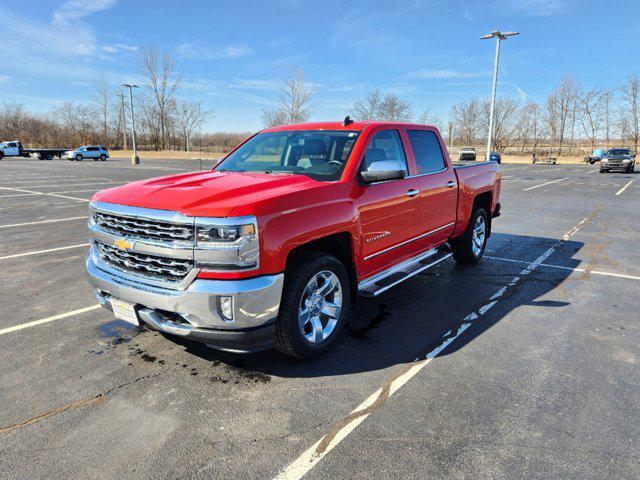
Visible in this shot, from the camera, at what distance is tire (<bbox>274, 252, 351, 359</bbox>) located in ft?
10.8

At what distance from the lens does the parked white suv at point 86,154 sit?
49031 mm

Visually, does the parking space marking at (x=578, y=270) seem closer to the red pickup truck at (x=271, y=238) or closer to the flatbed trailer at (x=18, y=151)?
the red pickup truck at (x=271, y=238)

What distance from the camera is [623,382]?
3324 mm

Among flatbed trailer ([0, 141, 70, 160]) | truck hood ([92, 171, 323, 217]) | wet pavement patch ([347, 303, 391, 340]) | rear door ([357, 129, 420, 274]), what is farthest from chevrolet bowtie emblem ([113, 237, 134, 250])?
flatbed trailer ([0, 141, 70, 160])

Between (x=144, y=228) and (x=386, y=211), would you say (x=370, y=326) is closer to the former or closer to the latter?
(x=386, y=211)

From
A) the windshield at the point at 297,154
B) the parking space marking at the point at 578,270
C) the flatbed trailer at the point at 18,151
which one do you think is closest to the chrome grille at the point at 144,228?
the windshield at the point at 297,154

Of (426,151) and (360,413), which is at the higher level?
(426,151)

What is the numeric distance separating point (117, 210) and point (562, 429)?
3396 mm

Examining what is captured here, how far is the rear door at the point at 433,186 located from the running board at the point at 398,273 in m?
0.15

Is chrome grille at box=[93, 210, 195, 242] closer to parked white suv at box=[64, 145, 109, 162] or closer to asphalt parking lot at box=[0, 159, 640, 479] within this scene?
asphalt parking lot at box=[0, 159, 640, 479]

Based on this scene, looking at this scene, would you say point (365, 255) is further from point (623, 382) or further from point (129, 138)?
point (129, 138)

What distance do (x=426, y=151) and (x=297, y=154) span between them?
69.2 inches

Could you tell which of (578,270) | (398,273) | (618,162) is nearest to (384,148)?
(398,273)

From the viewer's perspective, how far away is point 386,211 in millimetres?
4266
